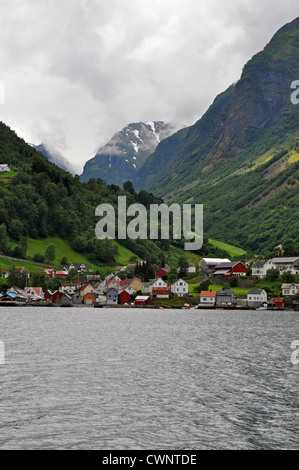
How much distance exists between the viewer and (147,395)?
1567 inches

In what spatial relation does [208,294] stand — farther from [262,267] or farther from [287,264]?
[287,264]

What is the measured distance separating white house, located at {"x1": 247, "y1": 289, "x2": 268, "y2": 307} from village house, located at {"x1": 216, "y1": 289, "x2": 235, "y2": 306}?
6121 mm

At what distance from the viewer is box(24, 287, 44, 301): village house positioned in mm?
190250

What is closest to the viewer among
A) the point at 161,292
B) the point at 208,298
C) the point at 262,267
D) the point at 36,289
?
the point at 208,298

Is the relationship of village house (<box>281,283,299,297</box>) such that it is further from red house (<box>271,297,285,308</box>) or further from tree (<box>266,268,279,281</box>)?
tree (<box>266,268,279,281</box>)

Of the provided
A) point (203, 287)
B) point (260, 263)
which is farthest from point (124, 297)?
point (260, 263)

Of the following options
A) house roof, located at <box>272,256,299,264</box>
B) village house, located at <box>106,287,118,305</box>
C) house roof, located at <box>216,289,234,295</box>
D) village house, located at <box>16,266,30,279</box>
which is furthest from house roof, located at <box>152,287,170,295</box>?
village house, located at <box>16,266,30,279</box>

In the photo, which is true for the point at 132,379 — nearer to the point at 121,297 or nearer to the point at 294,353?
the point at 294,353

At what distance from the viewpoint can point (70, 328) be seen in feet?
308

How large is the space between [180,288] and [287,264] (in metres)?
40.7

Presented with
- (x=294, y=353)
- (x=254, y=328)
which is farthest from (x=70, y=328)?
(x=294, y=353)

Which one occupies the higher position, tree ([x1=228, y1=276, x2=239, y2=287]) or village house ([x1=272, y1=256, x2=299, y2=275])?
village house ([x1=272, y1=256, x2=299, y2=275])

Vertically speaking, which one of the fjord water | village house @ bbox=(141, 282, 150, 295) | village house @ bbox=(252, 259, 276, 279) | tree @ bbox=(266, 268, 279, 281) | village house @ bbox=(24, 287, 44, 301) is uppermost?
village house @ bbox=(252, 259, 276, 279)
